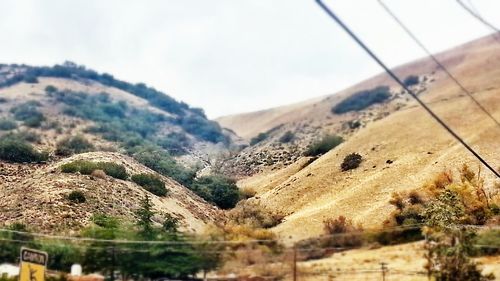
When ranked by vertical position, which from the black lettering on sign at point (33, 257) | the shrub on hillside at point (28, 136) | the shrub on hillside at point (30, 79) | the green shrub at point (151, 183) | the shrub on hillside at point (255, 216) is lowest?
the black lettering on sign at point (33, 257)

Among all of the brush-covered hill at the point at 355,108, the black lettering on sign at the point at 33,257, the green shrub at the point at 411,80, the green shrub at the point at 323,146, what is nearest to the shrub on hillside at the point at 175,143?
the brush-covered hill at the point at 355,108

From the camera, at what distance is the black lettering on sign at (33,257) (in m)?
21.2

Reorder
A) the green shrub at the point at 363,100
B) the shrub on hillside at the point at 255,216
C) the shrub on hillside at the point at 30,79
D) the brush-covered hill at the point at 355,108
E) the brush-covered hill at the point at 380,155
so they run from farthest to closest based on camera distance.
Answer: the shrub on hillside at the point at 30,79 < the green shrub at the point at 363,100 < the brush-covered hill at the point at 355,108 < the brush-covered hill at the point at 380,155 < the shrub on hillside at the point at 255,216

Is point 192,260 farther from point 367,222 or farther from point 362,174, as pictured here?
point 362,174

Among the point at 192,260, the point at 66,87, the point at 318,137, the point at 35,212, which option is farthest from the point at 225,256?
the point at 66,87

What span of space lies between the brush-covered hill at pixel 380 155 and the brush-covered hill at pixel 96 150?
5815 millimetres

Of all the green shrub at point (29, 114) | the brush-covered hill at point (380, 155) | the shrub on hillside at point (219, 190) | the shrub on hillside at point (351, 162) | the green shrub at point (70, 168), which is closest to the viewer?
the brush-covered hill at point (380, 155)

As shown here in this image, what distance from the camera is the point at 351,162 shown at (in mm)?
59062

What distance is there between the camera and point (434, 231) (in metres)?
24.7

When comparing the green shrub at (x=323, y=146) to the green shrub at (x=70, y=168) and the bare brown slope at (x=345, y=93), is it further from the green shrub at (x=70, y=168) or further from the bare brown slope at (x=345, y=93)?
Answer: the green shrub at (x=70, y=168)

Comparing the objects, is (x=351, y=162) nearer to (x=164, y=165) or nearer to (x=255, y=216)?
(x=255, y=216)

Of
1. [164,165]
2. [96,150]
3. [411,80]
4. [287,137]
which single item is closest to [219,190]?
[164,165]

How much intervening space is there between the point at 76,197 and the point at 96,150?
23.4 m

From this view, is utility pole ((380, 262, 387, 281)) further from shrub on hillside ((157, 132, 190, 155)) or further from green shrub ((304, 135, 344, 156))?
shrub on hillside ((157, 132, 190, 155))
